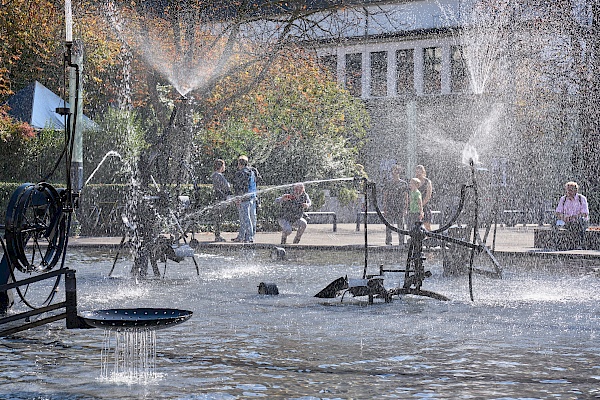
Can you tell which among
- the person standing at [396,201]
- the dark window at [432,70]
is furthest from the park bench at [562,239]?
the dark window at [432,70]

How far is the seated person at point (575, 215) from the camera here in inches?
773

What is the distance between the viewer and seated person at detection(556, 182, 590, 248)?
1964 cm

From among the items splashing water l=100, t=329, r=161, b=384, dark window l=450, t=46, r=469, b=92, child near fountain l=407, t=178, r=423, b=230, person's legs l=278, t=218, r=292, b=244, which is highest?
dark window l=450, t=46, r=469, b=92

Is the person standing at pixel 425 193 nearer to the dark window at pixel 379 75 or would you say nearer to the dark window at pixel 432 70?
the dark window at pixel 432 70

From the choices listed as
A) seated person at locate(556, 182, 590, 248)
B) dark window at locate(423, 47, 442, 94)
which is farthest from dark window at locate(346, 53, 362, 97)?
seated person at locate(556, 182, 590, 248)

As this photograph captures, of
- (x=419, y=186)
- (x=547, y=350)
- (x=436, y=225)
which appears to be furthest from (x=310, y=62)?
(x=547, y=350)

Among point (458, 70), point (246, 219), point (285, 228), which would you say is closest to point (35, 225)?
point (246, 219)

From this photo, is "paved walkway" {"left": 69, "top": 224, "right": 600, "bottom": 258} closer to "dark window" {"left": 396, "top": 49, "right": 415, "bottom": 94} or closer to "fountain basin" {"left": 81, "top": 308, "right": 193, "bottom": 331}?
"fountain basin" {"left": 81, "top": 308, "right": 193, "bottom": 331}

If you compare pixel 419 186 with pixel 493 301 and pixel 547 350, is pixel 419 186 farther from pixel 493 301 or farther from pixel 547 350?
pixel 547 350

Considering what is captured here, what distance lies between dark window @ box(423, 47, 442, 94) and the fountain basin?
143 ft

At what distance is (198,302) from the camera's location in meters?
11.6

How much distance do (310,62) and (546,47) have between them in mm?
10451

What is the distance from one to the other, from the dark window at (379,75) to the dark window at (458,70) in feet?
11.5

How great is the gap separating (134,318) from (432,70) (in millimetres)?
44595
